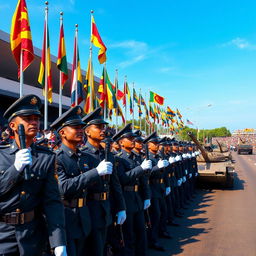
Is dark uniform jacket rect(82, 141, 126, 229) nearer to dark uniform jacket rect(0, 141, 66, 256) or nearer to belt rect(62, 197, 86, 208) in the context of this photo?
belt rect(62, 197, 86, 208)

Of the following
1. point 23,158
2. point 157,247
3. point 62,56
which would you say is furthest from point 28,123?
point 62,56

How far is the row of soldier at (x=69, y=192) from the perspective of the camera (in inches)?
86.0

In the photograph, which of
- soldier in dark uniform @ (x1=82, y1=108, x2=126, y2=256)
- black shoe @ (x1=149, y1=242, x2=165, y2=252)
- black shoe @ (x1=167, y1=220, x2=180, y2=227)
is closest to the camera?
soldier in dark uniform @ (x1=82, y1=108, x2=126, y2=256)

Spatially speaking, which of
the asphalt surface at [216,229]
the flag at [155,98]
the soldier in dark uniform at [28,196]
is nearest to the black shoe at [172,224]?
the asphalt surface at [216,229]

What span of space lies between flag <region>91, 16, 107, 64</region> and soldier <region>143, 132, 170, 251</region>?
5.68m

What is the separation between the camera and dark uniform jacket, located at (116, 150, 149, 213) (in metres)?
4.30

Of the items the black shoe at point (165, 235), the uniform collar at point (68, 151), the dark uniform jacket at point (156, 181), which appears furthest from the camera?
the black shoe at point (165, 235)

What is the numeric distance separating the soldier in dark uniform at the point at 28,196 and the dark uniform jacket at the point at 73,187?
487 millimetres

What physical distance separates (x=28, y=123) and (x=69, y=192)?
858mm

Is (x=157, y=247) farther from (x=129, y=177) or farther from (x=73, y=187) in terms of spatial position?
(x=73, y=187)

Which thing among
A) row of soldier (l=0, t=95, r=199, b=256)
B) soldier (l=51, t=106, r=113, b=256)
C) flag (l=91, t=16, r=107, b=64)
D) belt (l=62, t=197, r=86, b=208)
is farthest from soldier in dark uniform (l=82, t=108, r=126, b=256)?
flag (l=91, t=16, r=107, b=64)

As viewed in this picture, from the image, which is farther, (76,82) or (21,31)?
(76,82)

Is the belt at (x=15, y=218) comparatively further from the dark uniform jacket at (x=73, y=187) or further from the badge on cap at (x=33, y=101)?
the badge on cap at (x=33, y=101)

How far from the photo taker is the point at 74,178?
295 cm
